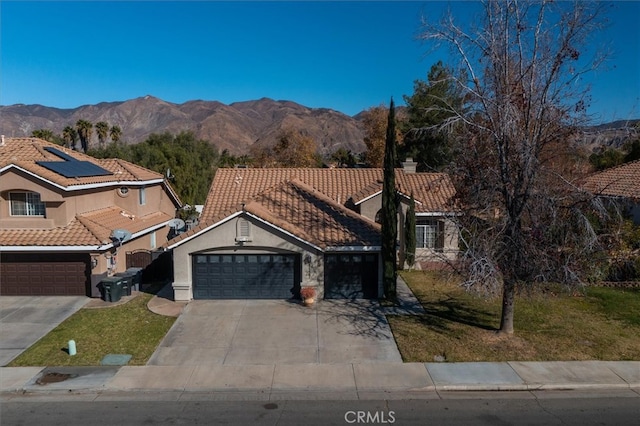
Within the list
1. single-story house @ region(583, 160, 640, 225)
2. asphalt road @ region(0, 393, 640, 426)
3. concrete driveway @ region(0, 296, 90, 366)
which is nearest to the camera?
asphalt road @ region(0, 393, 640, 426)

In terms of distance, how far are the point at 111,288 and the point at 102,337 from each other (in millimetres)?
3759

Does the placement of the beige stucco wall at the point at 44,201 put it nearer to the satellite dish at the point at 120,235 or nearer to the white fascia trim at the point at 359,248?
the satellite dish at the point at 120,235

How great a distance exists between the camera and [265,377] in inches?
462

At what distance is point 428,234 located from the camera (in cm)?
2348

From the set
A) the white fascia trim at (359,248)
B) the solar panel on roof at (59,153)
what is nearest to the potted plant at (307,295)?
the white fascia trim at (359,248)

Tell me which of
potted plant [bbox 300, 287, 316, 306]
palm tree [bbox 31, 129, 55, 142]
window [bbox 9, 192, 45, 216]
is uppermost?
palm tree [bbox 31, 129, 55, 142]

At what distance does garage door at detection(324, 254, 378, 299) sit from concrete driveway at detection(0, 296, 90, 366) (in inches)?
359

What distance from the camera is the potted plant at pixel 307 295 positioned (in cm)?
1712

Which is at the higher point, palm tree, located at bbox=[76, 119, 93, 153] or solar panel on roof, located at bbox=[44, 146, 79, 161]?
palm tree, located at bbox=[76, 119, 93, 153]

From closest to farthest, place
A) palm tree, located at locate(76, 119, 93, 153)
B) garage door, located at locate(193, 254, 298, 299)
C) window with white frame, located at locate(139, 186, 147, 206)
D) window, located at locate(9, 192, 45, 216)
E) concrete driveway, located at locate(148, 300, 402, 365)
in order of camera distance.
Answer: concrete driveway, located at locate(148, 300, 402, 365)
garage door, located at locate(193, 254, 298, 299)
window, located at locate(9, 192, 45, 216)
window with white frame, located at locate(139, 186, 147, 206)
palm tree, located at locate(76, 119, 93, 153)

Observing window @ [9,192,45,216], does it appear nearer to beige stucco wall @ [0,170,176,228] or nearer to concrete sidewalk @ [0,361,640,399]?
→ beige stucco wall @ [0,170,176,228]

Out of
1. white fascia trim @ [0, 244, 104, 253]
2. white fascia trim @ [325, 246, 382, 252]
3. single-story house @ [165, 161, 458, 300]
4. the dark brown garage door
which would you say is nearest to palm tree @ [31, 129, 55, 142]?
the dark brown garage door

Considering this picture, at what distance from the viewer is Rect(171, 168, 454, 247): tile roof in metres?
18.1

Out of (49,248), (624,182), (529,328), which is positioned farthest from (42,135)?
(624,182)
